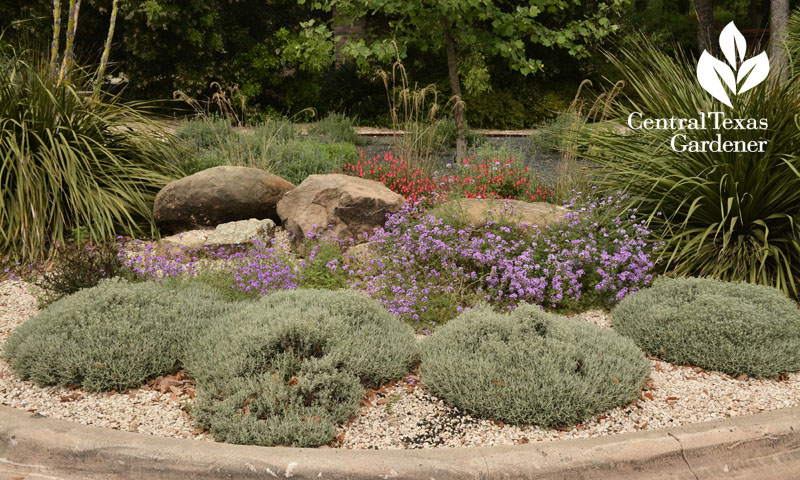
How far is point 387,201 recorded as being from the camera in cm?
573

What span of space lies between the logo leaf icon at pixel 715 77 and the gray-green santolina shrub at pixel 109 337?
4198 millimetres

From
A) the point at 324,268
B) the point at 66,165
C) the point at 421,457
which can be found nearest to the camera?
the point at 421,457

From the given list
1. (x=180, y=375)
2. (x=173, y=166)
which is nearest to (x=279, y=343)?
(x=180, y=375)

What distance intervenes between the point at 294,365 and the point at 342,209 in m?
2.66

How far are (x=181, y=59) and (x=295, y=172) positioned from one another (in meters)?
6.87

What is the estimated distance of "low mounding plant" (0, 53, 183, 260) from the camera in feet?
17.9

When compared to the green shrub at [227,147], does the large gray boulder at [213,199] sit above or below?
below

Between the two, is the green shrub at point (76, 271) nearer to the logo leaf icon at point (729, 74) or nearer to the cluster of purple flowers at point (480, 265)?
the cluster of purple flowers at point (480, 265)

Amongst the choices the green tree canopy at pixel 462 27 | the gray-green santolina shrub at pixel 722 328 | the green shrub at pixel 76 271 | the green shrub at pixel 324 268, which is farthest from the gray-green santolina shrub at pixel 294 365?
the green tree canopy at pixel 462 27

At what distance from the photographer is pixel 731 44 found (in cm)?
566

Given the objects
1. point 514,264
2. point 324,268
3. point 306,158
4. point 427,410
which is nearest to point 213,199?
point 324,268

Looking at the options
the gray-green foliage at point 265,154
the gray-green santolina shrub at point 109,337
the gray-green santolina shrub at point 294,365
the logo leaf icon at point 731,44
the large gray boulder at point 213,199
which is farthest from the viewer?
the gray-green foliage at point 265,154

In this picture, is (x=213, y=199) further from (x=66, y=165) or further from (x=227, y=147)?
(x=227, y=147)

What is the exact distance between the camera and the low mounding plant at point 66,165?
5469 mm
